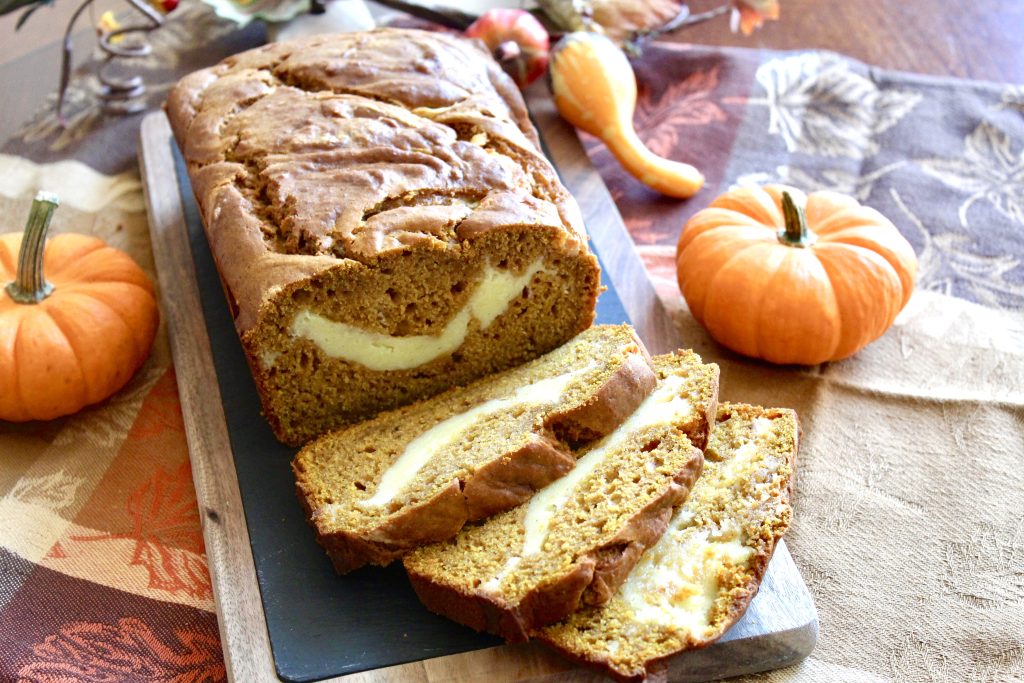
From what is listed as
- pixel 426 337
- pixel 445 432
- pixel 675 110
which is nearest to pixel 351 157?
pixel 426 337

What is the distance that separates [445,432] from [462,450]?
0.16m

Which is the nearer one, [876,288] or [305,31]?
[876,288]

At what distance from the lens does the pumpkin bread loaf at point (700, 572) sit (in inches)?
102

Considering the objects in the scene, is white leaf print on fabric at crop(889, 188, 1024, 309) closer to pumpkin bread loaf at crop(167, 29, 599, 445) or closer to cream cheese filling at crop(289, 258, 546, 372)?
pumpkin bread loaf at crop(167, 29, 599, 445)

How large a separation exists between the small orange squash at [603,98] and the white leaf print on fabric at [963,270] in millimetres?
933

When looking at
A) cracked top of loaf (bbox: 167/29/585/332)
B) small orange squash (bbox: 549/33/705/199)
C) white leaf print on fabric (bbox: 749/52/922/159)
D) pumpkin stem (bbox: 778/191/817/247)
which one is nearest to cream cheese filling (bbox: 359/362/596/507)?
cracked top of loaf (bbox: 167/29/585/332)

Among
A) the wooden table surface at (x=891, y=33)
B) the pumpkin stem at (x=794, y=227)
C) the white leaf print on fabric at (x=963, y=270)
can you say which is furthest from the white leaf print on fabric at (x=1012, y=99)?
the pumpkin stem at (x=794, y=227)

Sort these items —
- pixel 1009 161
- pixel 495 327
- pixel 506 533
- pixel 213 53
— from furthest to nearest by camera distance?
1. pixel 213 53
2. pixel 1009 161
3. pixel 495 327
4. pixel 506 533

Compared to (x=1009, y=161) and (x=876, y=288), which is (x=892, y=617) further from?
(x=1009, y=161)

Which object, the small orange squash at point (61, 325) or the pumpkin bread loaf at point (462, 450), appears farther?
the small orange squash at point (61, 325)

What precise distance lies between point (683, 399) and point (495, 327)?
658 mm

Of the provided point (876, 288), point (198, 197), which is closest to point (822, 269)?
point (876, 288)

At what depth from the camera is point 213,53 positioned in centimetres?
505

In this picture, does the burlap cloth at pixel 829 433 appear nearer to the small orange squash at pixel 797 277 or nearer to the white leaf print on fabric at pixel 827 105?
the white leaf print on fabric at pixel 827 105
